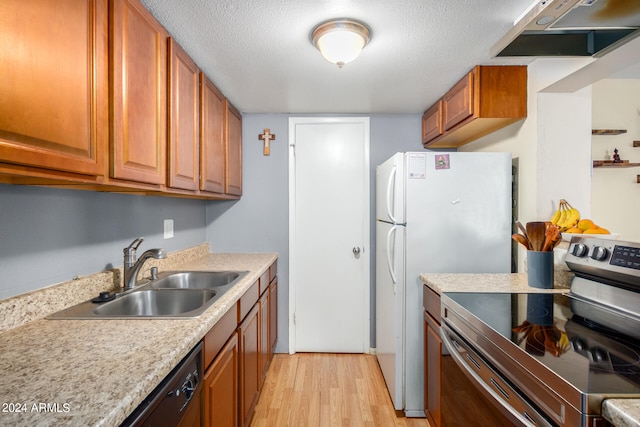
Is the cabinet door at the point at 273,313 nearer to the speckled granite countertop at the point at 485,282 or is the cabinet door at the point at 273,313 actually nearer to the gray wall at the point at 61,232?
the gray wall at the point at 61,232

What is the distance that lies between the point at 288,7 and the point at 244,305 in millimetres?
1429

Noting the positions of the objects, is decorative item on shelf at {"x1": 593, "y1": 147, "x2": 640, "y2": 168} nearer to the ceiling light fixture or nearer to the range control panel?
the range control panel

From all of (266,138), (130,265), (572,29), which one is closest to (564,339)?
(572,29)

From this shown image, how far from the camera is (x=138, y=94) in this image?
1216 mm

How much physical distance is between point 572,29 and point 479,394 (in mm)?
1348

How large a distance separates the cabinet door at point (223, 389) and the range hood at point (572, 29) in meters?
1.65

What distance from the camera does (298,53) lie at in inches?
69.4

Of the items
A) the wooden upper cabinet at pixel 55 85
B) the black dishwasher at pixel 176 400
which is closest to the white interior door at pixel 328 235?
the black dishwasher at pixel 176 400

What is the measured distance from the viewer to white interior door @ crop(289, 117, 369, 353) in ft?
9.46

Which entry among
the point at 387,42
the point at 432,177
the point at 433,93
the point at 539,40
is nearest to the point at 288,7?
the point at 387,42

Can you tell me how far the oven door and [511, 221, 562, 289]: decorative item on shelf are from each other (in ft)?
1.74

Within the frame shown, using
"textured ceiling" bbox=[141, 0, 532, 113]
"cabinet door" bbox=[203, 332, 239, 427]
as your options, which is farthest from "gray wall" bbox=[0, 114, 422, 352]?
"cabinet door" bbox=[203, 332, 239, 427]

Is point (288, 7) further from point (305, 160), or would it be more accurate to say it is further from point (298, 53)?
point (305, 160)

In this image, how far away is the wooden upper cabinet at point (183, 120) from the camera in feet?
4.91
